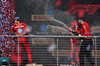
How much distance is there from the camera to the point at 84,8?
9805mm

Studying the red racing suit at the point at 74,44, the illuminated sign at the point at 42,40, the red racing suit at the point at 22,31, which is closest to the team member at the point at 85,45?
the red racing suit at the point at 74,44

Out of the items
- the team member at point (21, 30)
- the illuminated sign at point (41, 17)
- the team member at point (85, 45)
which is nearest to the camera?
the team member at point (85, 45)

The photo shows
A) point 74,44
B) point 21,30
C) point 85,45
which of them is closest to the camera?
point 85,45

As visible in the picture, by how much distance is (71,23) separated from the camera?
9.83m

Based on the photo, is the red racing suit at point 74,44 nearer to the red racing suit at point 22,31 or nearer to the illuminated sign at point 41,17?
the illuminated sign at point 41,17

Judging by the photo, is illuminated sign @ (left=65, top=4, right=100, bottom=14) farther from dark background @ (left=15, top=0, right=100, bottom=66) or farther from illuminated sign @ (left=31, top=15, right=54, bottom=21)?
illuminated sign @ (left=31, top=15, right=54, bottom=21)

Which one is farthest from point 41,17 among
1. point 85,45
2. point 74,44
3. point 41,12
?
point 85,45

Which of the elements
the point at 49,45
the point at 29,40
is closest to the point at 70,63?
the point at 49,45

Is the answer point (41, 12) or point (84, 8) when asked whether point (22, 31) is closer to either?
point (41, 12)

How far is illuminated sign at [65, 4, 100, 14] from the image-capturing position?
9.77 m

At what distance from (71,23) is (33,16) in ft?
4.82

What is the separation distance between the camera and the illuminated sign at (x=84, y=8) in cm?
977

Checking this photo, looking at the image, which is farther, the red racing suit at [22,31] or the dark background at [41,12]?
the dark background at [41,12]

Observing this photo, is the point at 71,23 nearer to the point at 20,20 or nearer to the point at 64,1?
the point at 64,1
